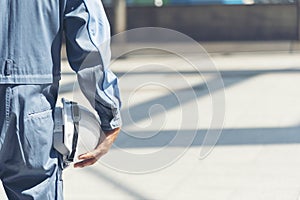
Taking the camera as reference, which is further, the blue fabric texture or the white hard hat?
the white hard hat

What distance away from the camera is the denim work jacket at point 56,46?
8.29 feet

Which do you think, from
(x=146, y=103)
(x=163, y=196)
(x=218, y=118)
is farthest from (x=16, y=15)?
(x=146, y=103)

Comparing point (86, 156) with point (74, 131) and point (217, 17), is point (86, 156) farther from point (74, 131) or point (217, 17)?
point (217, 17)

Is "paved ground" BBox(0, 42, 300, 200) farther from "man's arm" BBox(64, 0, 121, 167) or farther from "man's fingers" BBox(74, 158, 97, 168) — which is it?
"man's arm" BBox(64, 0, 121, 167)

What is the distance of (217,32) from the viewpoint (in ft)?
46.8

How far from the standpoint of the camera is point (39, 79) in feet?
8.32

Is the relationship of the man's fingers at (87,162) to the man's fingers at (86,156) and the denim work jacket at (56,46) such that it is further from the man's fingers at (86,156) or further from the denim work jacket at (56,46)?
the denim work jacket at (56,46)

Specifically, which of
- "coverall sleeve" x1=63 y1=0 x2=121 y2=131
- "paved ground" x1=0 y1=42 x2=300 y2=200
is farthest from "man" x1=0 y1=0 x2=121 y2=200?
"paved ground" x1=0 y1=42 x2=300 y2=200

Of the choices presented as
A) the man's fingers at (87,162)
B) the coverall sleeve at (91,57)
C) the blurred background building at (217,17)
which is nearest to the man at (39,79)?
the coverall sleeve at (91,57)

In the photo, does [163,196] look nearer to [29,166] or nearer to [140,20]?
[29,166]

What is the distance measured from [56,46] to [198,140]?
4.61m

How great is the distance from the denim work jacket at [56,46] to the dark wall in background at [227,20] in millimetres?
11607

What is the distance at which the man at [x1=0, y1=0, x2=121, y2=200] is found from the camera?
2.52 m

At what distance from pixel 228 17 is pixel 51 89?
11.8m
